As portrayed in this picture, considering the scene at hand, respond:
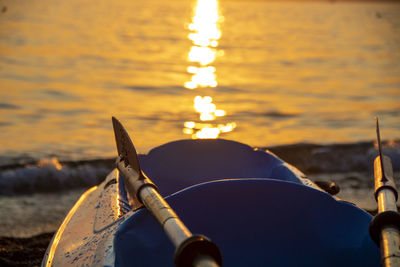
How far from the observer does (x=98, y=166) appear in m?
8.45

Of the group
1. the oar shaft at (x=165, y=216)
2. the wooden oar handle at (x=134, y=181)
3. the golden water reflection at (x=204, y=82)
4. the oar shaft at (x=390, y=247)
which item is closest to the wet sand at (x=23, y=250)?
the wooden oar handle at (x=134, y=181)

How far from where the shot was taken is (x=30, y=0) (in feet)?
152

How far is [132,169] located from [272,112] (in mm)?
9451

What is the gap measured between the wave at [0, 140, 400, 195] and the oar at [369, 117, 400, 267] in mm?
5438

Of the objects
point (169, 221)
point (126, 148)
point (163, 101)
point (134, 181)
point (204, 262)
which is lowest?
point (204, 262)

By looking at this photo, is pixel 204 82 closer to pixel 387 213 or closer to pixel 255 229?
pixel 255 229

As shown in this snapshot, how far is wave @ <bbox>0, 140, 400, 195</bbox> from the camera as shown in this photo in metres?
7.74

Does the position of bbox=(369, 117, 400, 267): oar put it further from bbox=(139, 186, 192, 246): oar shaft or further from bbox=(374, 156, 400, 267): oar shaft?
bbox=(139, 186, 192, 246): oar shaft

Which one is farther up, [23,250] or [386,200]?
[23,250]

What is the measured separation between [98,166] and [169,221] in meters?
6.42

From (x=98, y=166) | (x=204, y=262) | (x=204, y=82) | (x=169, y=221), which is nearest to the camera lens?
(x=204, y=262)

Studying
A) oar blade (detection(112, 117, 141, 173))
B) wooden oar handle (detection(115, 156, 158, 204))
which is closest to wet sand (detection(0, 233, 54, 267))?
oar blade (detection(112, 117, 141, 173))

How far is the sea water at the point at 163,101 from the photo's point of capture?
8477 mm

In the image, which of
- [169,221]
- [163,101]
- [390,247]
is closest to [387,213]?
[390,247]
